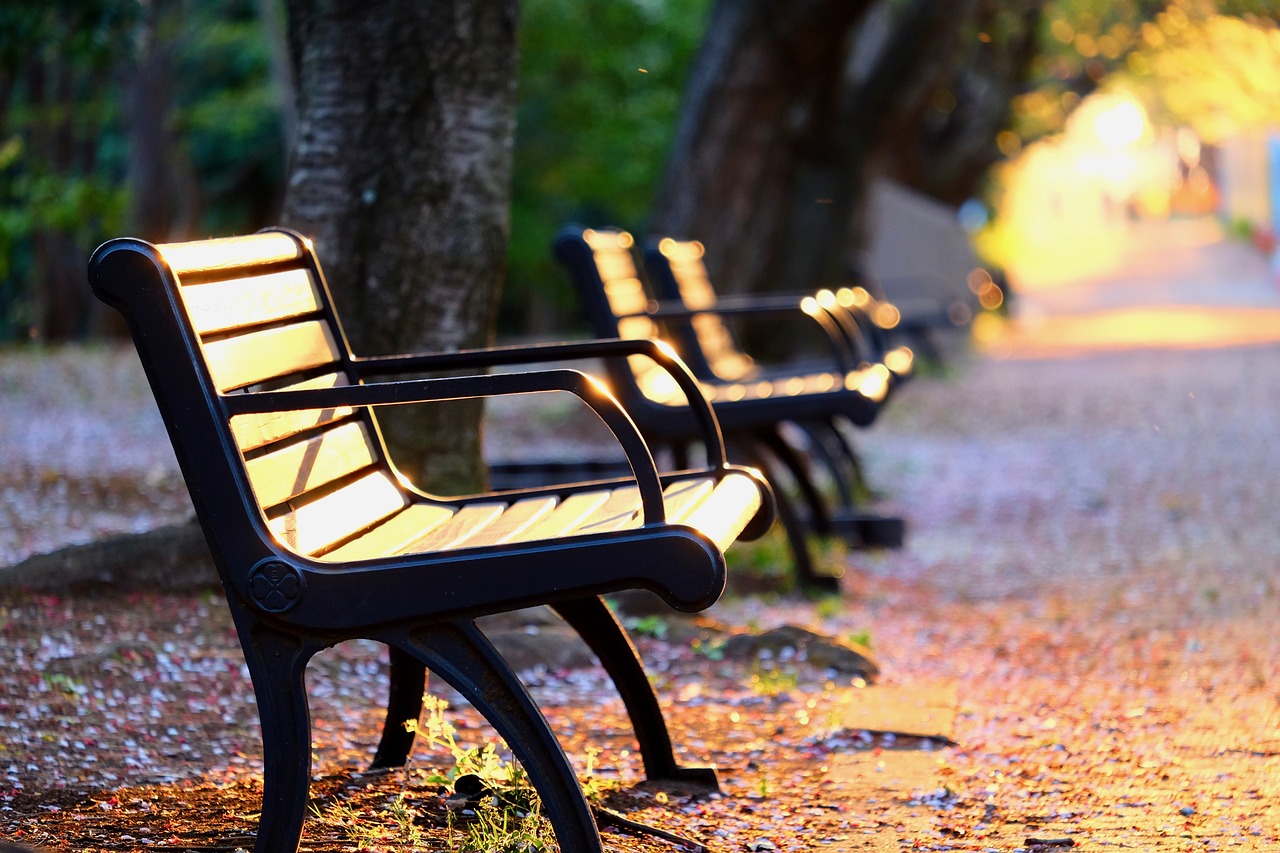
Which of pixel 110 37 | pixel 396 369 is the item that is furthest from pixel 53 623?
pixel 110 37

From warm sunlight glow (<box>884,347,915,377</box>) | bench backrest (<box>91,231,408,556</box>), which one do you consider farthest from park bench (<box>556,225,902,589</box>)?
bench backrest (<box>91,231,408,556</box>)

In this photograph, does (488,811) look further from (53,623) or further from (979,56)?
(979,56)

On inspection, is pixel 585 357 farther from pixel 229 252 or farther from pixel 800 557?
pixel 800 557

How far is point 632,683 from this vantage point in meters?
3.05

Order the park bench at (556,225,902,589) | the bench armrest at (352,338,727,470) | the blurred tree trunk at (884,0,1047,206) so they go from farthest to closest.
Result: the blurred tree trunk at (884,0,1047,206), the park bench at (556,225,902,589), the bench armrest at (352,338,727,470)

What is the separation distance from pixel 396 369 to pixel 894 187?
15198mm

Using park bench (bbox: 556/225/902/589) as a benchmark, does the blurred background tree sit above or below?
above

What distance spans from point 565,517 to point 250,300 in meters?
0.67

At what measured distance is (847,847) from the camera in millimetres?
2859

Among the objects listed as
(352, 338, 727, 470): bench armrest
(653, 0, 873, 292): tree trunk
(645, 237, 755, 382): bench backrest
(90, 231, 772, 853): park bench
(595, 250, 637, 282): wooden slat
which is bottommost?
(90, 231, 772, 853): park bench

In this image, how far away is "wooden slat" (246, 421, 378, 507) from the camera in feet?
8.18

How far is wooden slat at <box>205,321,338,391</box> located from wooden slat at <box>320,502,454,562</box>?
32cm

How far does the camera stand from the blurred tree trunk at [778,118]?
1010cm

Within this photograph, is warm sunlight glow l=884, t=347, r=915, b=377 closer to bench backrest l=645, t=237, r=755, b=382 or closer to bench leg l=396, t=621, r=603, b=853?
bench backrest l=645, t=237, r=755, b=382
